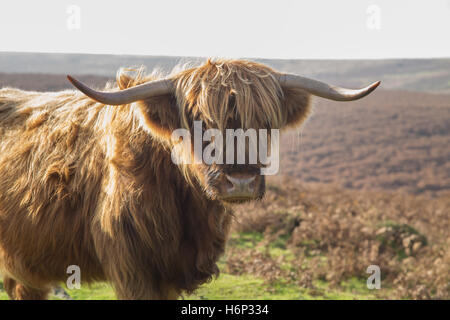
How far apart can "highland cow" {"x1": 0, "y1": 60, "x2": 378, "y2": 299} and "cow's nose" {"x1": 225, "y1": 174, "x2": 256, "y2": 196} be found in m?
0.04

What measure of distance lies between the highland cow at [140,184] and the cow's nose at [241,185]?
43mm

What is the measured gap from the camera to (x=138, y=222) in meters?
3.16

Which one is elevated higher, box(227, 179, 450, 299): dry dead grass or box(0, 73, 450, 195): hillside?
box(0, 73, 450, 195): hillside

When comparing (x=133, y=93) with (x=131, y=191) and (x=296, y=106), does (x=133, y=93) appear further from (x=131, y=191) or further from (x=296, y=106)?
(x=296, y=106)

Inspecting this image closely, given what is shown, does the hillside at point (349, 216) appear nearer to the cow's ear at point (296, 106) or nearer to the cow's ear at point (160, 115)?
the cow's ear at point (296, 106)

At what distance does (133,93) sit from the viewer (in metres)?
3.01

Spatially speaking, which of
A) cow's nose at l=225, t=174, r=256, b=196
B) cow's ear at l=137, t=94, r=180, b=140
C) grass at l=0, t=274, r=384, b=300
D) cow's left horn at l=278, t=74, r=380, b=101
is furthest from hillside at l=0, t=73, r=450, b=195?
cow's nose at l=225, t=174, r=256, b=196

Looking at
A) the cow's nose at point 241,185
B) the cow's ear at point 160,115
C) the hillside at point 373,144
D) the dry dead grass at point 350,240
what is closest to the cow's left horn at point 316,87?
the cow's ear at point 160,115

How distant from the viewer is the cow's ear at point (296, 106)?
11.1 ft

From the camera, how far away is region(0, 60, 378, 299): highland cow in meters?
3.05

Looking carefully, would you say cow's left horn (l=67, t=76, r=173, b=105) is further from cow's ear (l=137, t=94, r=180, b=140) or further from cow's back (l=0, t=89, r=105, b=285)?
cow's back (l=0, t=89, r=105, b=285)

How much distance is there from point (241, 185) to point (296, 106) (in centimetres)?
92

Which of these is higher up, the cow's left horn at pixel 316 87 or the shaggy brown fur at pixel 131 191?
the cow's left horn at pixel 316 87

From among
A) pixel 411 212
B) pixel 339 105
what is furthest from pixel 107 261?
pixel 339 105
